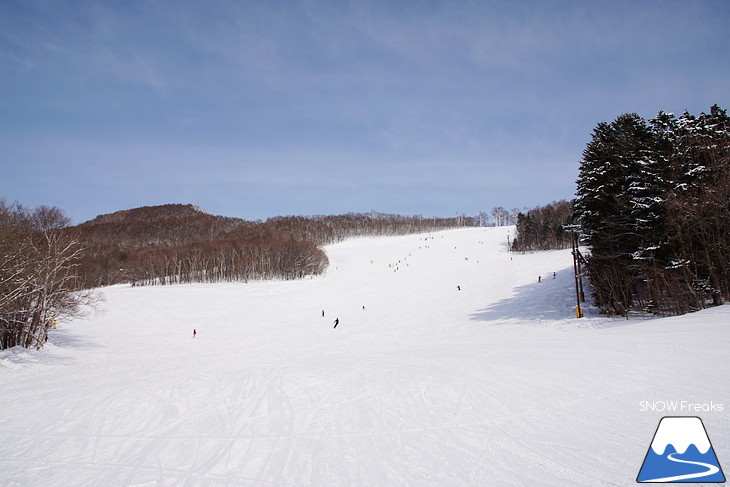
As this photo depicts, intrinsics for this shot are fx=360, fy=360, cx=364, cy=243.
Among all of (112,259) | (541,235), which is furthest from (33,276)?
(112,259)

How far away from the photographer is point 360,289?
51.6 meters

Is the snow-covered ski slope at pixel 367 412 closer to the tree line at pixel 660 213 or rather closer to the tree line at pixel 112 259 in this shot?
the tree line at pixel 112 259

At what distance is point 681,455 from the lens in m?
4.95

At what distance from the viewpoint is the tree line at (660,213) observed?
18.5 meters

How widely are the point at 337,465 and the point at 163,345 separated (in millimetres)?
24044

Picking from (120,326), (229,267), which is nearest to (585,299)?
(120,326)

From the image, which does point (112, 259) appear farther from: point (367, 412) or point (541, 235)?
point (367, 412)

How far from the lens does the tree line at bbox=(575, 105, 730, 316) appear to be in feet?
60.5

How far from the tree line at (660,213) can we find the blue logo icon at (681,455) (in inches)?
686

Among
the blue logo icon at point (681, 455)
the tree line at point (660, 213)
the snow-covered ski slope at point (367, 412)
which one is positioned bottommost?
the snow-covered ski slope at point (367, 412)

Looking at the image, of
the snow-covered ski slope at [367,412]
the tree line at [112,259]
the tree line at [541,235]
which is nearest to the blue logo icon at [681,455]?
the snow-covered ski slope at [367,412]

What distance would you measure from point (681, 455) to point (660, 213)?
67.0ft

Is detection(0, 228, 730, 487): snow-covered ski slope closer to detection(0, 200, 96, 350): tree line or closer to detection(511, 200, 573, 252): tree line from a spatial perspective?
detection(0, 200, 96, 350): tree line

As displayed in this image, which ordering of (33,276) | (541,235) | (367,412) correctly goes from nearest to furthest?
1. (367,412)
2. (33,276)
3. (541,235)
